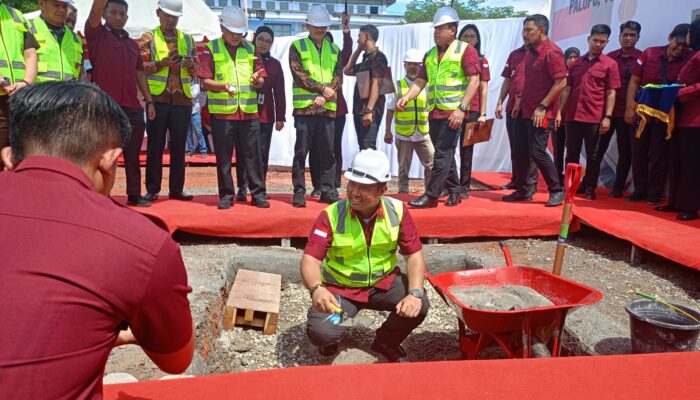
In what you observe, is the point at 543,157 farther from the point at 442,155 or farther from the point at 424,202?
the point at 424,202

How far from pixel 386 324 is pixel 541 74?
11.2 feet

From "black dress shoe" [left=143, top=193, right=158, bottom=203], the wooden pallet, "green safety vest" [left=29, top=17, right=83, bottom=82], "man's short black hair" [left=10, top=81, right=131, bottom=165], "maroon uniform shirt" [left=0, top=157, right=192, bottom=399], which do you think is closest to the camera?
"maroon uniform shirt" [left=0, top=157, right=192, bottom=399]

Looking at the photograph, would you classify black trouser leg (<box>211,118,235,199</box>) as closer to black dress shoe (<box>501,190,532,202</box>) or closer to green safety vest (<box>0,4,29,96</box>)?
green safety vest (<box>0,4,29,96</box>)

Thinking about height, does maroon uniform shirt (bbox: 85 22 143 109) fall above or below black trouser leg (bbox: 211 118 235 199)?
above

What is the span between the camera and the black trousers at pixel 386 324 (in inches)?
121

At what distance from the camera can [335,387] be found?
6.09 ft

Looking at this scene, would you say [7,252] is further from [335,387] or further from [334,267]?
[334,267]

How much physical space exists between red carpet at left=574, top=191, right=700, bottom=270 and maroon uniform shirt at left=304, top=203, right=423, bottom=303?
220 cm

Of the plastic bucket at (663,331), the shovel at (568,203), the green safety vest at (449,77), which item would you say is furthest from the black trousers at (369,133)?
the plastic bucket at (663,331)

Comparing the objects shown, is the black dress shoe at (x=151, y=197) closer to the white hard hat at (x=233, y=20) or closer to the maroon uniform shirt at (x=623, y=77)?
the white hard hat at (x=233, y=20)

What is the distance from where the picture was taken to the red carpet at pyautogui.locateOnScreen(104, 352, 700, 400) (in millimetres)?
1823

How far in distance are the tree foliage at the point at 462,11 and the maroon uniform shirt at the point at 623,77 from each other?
52566 mm

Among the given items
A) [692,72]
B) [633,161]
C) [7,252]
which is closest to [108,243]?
[7,252]

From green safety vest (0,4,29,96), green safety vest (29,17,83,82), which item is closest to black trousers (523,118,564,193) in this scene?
green safety vest (29,17,83,82)
